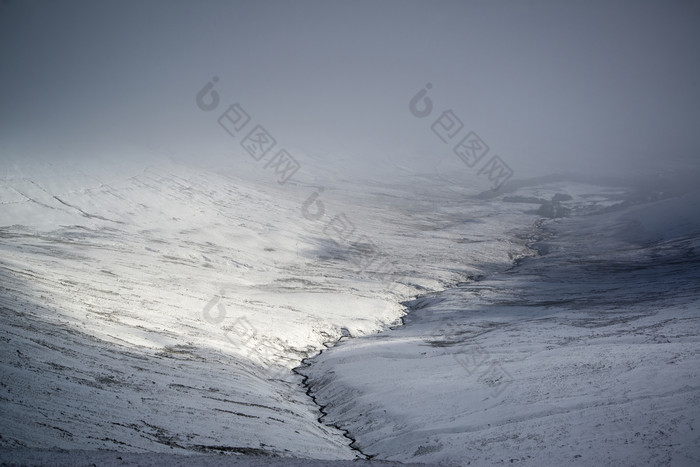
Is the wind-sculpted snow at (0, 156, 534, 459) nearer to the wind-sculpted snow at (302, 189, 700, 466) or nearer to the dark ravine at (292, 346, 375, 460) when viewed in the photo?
the dark ravine at (292, 346, 375, 460)

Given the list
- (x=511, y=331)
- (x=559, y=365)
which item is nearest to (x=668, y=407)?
(x=559, y=365)

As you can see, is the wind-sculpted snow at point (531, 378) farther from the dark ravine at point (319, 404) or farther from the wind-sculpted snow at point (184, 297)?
the wind-sculpted snow at point (184, 297)

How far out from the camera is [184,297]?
23.4 m

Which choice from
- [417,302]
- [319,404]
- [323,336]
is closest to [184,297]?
[323,336]

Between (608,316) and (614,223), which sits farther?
(614,223)

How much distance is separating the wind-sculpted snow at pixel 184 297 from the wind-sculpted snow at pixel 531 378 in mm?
1769

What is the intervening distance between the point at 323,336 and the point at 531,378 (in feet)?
36.3

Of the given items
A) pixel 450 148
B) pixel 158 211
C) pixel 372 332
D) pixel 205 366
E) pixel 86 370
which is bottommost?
pixel 372 332

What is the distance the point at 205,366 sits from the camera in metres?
14.9

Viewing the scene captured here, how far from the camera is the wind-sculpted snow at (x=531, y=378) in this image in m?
9.91

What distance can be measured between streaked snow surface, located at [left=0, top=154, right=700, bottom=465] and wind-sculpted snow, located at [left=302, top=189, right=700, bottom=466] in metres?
0.07

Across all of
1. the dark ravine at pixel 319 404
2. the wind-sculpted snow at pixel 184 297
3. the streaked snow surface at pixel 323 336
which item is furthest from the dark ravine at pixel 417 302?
the wind-sculpted snow at pixel 184 297

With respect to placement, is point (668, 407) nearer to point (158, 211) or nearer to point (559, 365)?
point (559, 365)

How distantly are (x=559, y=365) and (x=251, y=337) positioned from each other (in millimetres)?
12166
